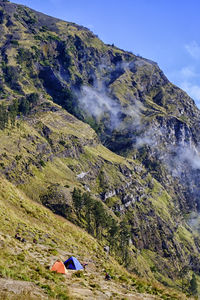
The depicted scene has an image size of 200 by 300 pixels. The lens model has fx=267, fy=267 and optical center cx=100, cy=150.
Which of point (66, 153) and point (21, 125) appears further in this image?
point (66, 153)

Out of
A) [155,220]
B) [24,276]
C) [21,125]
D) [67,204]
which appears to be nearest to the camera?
[24,276]

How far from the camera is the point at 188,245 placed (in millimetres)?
199125

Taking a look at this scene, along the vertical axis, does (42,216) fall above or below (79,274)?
above

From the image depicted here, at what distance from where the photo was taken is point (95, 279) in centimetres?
3378

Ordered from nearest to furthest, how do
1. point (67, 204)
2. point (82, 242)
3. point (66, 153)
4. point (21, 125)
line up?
point (82, 242)
point (67, 204)
point (21, 125)
point (66, 153)

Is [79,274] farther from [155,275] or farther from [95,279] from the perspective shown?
[155,275]

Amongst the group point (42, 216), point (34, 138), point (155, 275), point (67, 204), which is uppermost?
point (34, 138)

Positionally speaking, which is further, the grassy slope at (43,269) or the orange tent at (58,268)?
the orange tent at (58,268)

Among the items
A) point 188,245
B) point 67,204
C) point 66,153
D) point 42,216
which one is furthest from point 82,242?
point 188,245

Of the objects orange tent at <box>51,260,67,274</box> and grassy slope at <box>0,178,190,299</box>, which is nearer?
grassy slope at <box>0,178,190,299</box>

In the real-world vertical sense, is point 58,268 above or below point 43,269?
above

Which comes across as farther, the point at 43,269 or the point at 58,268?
the point at 58,268

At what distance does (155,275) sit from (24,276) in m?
136

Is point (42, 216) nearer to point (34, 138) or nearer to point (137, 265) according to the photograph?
point (34, 138)
